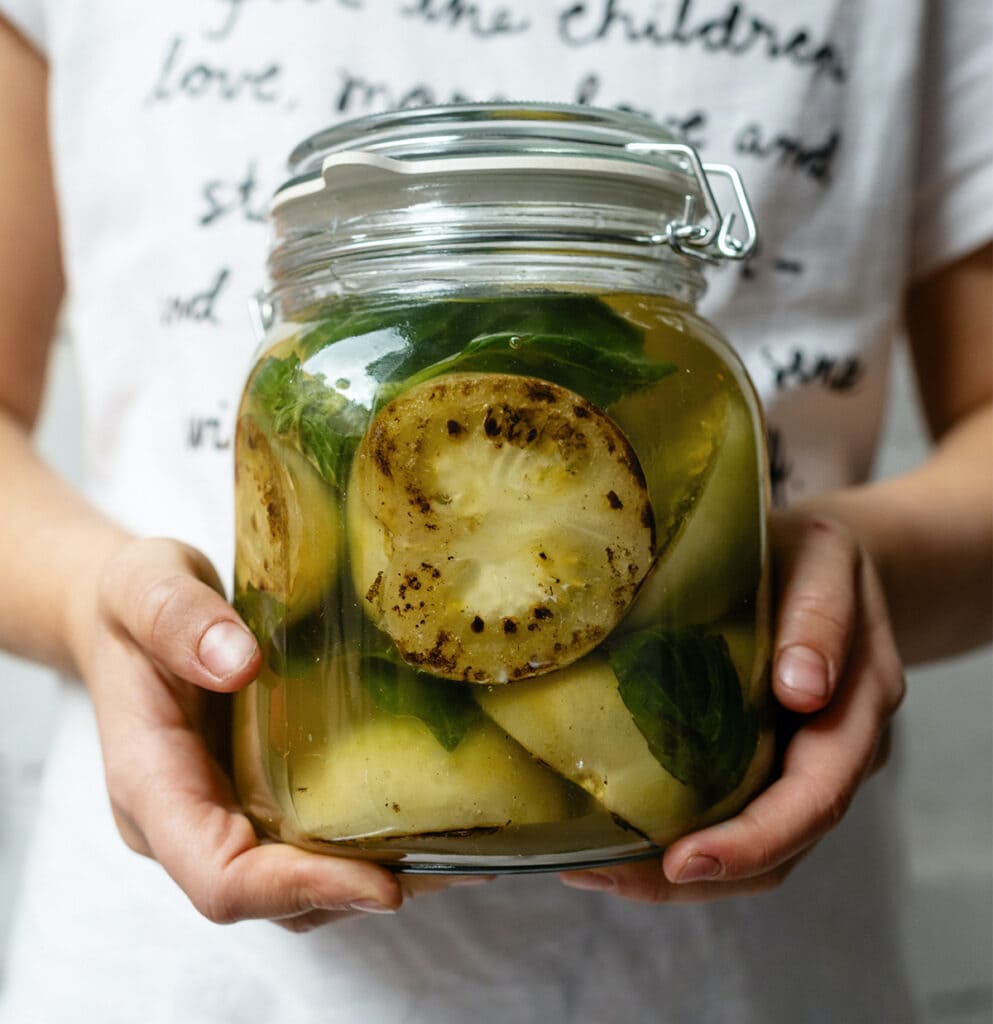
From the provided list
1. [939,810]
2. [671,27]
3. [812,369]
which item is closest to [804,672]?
[812,369]

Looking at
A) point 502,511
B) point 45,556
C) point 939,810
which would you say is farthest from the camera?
point 939,810

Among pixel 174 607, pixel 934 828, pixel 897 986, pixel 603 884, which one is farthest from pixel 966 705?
pixel 174 607

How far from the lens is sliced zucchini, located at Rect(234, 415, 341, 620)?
375 millimetres

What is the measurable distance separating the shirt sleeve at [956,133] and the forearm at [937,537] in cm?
10

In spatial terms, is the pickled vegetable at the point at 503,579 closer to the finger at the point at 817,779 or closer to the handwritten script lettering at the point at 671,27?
the finger at the point at 817,779

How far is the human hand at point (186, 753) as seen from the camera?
381 mm

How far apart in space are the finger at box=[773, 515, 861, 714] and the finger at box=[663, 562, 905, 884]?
20 millimetres

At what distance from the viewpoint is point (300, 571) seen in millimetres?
382

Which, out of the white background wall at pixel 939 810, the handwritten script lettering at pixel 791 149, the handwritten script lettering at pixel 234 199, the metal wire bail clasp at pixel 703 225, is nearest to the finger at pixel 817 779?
the metal wire bail clasp at pixel 703 225

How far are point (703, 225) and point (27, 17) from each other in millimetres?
400

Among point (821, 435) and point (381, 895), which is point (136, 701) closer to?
point (381, 895)

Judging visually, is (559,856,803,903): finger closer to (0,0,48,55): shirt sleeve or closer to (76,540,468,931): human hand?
(76,540,468,931): human hand

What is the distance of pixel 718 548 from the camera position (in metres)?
0.39

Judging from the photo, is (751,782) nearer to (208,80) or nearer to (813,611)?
(813,611)
